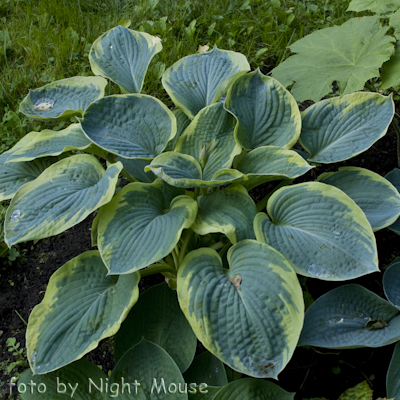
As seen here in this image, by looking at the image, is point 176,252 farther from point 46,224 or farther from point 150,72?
point 150,72

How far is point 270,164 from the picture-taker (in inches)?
56.5

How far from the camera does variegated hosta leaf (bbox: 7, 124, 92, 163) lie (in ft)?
4.92

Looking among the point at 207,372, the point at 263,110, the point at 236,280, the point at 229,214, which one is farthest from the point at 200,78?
the point at 207,372

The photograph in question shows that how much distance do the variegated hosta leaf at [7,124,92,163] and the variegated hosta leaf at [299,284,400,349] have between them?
3.46ft

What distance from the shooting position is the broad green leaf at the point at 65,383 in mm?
1267

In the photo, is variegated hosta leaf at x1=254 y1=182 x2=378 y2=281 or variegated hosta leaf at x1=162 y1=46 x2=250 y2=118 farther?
variegated hosta leaf at x1=162 y1=46 x2=250 y2=118

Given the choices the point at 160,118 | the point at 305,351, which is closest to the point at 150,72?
the point at 160,118

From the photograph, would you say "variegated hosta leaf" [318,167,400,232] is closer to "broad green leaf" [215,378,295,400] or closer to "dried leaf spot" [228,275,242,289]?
"dried leaf spot" [228,275,242,289]

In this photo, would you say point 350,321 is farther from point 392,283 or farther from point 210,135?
point 210,135

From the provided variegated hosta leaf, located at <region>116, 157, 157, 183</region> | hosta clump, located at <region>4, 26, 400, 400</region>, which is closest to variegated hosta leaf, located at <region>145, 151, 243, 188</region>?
hosta clump, located at <region>4, 26, 400, 400</region>

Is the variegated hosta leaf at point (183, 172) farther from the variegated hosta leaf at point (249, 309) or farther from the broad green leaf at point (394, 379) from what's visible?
the broad green leaf at point (394, 379)

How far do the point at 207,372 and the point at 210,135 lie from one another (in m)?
0.88

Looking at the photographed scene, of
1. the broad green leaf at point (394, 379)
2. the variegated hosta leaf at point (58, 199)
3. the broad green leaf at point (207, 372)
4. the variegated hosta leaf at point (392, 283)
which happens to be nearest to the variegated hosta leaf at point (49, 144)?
the variegated hosta leaf at point (58, 199)

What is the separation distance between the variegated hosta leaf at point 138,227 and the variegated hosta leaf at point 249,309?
131mm
